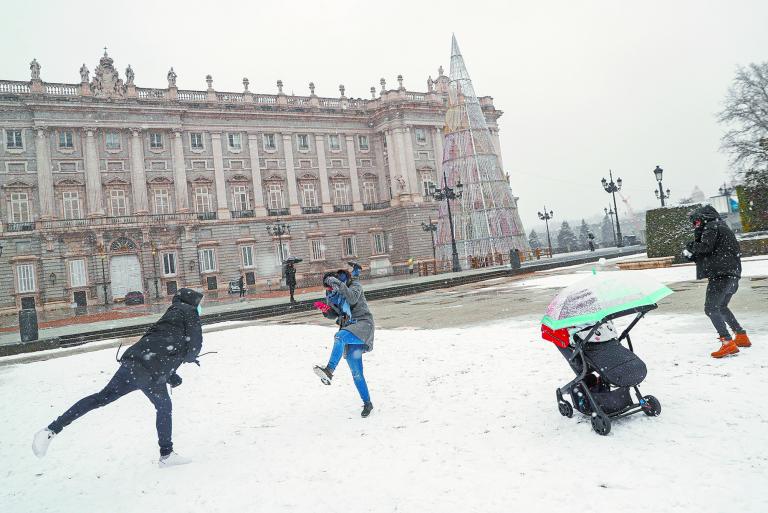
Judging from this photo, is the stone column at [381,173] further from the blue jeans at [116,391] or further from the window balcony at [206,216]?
the blue jeans at [116,391]

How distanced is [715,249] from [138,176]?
39.7m

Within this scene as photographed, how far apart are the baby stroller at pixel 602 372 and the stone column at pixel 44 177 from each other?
129 ft

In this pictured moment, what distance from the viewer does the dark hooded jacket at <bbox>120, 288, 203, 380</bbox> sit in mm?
3977

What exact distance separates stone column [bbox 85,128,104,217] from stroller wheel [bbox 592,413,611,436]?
39.0 metres

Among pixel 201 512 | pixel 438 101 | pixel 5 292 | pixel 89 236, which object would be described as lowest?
pixel 201 512

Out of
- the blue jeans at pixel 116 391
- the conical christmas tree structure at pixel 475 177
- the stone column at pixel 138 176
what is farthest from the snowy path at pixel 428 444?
the stone column at pixel 138 176

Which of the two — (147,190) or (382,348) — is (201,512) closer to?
(382,348)

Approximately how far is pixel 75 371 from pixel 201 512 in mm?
7268

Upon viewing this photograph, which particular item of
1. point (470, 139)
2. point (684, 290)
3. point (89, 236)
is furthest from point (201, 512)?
point (89, 236)

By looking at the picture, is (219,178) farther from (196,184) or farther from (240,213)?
(240,213)

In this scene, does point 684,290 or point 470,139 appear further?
point 470,139

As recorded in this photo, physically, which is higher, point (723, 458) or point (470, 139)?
point (470, 139)

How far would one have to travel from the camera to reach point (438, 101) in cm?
4784

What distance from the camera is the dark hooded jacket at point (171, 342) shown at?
3.98m
